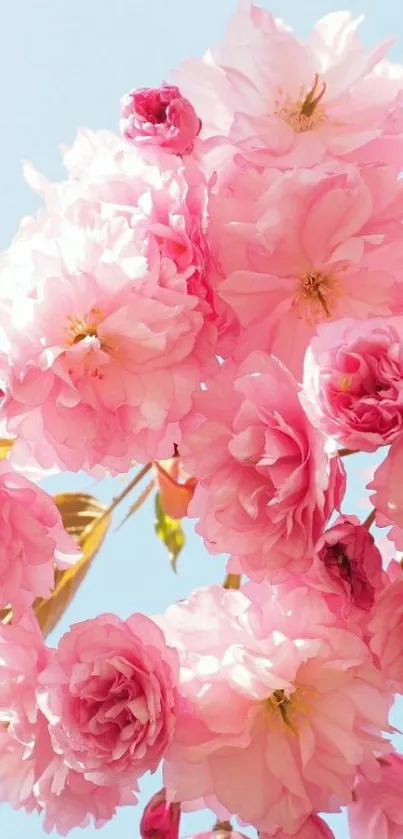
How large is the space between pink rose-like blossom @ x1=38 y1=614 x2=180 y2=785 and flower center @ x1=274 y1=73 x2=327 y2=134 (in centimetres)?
45

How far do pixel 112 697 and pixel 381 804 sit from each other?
0.28 metres

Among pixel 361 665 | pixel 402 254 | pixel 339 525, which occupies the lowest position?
pixel 361 665

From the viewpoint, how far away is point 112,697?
90 cm

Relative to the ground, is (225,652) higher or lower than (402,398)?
lower

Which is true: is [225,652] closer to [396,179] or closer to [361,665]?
[361,665]

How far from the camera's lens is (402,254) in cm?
94

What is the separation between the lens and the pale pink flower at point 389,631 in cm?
89

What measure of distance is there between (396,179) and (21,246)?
31 centimetres

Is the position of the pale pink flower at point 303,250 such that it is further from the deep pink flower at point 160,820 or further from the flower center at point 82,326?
the deep pink flower at point 160,820

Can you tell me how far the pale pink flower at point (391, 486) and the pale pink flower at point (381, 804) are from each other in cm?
29

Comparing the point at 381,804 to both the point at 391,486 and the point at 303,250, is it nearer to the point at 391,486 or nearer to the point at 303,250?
the point at 391,486

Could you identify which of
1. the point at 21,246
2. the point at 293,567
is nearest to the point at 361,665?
the point at 293,567

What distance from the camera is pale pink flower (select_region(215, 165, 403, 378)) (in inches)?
36.0

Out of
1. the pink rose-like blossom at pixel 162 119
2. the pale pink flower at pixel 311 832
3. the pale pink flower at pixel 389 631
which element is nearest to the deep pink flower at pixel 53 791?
the pale pink flower at pixel 311 832
